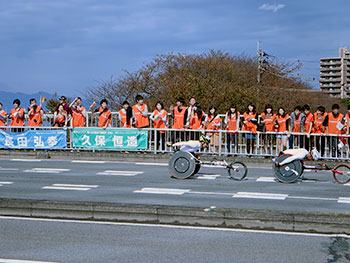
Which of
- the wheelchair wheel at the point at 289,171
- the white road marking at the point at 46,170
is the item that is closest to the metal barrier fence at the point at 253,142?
the white road marking at the point at 46,170

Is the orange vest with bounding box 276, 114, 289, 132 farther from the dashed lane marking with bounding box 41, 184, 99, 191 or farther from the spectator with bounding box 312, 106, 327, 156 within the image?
the dashed lane marking with bounding box 41, 184, 99, 191

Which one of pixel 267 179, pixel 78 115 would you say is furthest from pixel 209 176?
pixel 78 115

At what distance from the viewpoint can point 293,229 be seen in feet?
28.8

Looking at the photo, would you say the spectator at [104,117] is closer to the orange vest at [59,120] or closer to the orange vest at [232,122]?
the orange vest at [59,120]

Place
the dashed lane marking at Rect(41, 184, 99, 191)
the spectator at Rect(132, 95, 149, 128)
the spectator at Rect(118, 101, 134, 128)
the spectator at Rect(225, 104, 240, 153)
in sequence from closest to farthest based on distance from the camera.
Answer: the dashed lane marking at Rect(41, 184, 99, 191), the spectator at Rect(225, 104, 240, 153), the spectator at Rect(132, 95, 149, 128), the spectator at Rect(118, 101, 134, 128)

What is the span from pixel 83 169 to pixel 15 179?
314 centimetres

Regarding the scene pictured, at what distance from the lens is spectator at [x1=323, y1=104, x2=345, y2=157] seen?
19.7 metres

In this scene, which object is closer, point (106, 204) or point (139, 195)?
point (106, 204)

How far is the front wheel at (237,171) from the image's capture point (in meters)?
15.3

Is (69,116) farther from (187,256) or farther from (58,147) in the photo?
(187,256)

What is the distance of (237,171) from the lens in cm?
1541

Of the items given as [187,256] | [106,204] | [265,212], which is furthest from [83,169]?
[187,256]

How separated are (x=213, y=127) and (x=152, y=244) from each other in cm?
1377

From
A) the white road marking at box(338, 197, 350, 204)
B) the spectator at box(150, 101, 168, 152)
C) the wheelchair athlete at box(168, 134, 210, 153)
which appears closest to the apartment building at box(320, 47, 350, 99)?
the spectator at box(150, 101, 168, 152)
